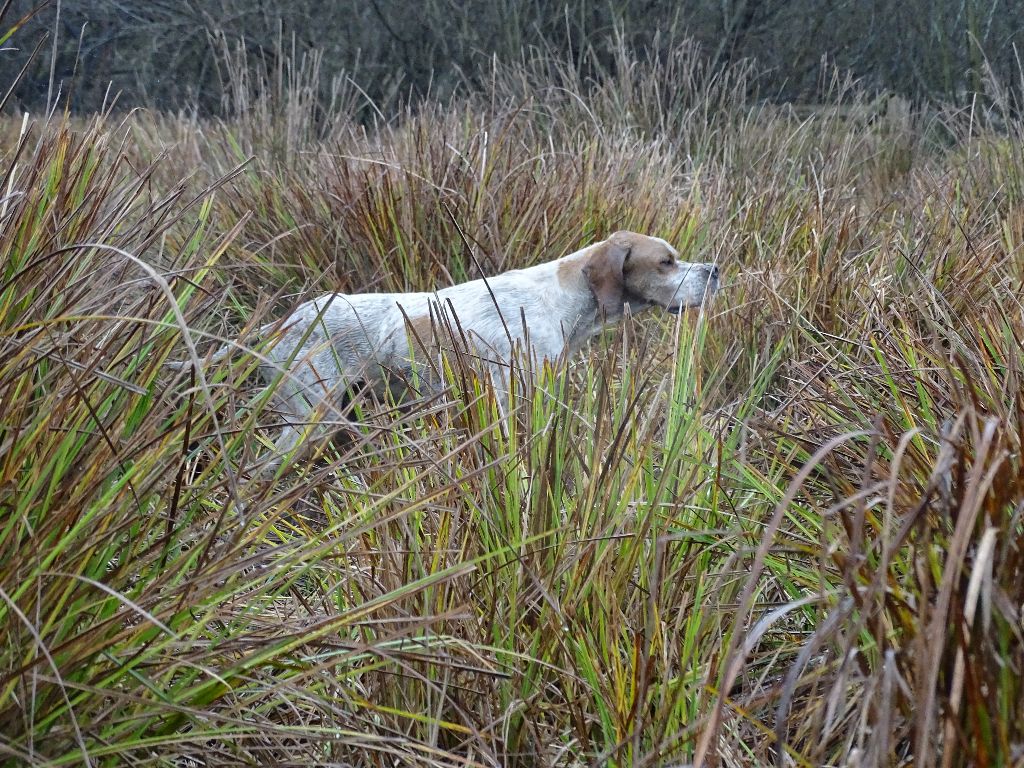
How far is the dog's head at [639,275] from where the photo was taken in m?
4.17

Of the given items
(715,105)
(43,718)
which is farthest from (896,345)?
(715,105)

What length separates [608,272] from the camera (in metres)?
4.17

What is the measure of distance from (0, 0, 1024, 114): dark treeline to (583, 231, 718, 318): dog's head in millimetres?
7330

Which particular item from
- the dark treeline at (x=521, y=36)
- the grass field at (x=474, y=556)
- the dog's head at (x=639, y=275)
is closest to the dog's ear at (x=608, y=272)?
the dog's head at (x=639, y=275)

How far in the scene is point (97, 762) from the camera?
1.54 metres

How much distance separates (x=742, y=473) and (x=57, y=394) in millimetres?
1387

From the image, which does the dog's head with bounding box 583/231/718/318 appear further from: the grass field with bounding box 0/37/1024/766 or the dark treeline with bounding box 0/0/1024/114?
the dark treeline with bounding box 0/0/1024/114

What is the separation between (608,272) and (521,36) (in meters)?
8.63

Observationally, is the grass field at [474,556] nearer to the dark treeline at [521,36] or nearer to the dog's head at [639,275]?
the dog's head at [639,275]

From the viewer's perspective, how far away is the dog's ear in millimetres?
4164

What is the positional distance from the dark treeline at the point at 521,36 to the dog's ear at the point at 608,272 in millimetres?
7344

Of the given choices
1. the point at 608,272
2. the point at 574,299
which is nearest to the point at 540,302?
the point at 574,299

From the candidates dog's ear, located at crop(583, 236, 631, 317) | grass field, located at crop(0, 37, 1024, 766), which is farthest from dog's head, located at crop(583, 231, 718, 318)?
grass field, located at crop(0, 37, 1024, 766)

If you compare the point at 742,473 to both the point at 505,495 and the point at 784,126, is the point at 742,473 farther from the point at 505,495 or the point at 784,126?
the point at 784,126
